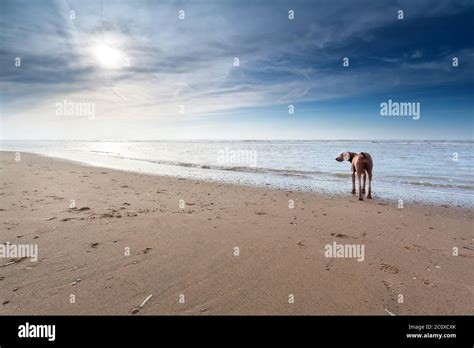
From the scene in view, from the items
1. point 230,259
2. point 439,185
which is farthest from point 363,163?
point 230,259

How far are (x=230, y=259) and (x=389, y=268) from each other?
2.70 m

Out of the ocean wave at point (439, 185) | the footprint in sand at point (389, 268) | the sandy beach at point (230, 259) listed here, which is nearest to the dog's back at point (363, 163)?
the sandy beach at point (230, 259)

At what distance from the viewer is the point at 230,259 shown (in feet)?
16.3

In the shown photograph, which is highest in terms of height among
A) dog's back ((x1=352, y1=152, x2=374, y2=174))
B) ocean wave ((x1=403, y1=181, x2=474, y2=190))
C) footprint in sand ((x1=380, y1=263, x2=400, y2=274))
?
dog's back ((x1=352, y1=152, x2=374, y2=174))

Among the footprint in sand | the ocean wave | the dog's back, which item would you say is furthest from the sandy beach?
the ocean wave

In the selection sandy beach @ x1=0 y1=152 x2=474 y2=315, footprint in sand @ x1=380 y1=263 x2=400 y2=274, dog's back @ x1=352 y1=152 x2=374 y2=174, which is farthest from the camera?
dog's back @ x1=352 y1=152 x2=374 y2=174

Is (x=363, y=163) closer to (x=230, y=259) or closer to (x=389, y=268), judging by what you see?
(x=389, y=268)

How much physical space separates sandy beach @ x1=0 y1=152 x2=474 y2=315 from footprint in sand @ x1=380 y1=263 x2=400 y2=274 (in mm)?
17

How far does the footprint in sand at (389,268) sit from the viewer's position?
4.49 meters

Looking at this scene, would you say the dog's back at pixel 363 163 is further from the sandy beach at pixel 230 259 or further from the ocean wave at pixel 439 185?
the ocean wave at pixel 439 185

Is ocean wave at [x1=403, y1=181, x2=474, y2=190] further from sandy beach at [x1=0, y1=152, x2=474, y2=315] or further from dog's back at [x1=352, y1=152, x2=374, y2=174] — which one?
sandy beach at [x1=0, y1=152, x2=474, y2=315]

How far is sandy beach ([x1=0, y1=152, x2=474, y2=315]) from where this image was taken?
3.57 metres

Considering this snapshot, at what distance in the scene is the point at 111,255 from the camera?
4.95m
